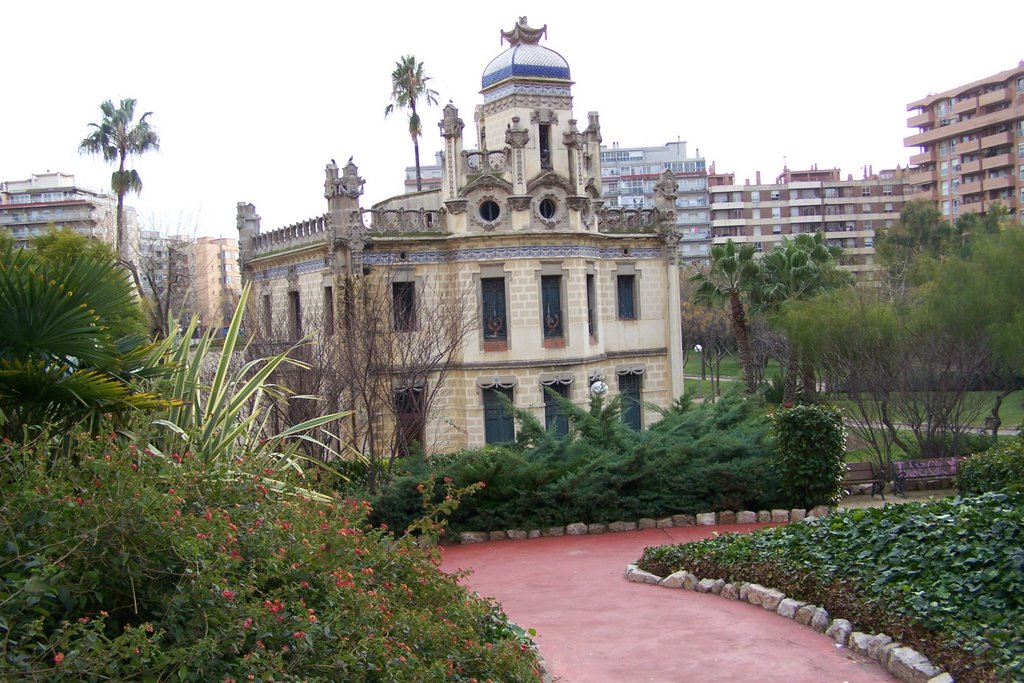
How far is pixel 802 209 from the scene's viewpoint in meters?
88.1

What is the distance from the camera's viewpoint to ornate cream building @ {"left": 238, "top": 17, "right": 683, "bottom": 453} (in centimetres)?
2436

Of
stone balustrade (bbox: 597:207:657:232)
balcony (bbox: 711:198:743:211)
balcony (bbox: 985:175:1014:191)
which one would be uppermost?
balcony (bbox: 711:198:743:211)

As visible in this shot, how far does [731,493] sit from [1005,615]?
22.9 ft

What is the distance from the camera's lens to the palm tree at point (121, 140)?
37062 mm

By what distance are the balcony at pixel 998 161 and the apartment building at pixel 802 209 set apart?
1838cm

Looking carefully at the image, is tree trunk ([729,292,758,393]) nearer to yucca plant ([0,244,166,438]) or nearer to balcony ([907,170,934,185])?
yucca plant ([0,244,166,438])

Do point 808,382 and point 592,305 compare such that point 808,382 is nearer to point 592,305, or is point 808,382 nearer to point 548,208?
point 592,305

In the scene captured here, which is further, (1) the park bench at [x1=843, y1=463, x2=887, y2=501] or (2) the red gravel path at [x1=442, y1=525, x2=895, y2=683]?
(1) the park bench at [x1=843, y1=463, x2=887, y2=501]

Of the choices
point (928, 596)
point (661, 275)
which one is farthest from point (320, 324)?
point (928, 596)

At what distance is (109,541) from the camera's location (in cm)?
570

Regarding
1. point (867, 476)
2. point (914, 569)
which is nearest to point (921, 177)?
point (867, 476)

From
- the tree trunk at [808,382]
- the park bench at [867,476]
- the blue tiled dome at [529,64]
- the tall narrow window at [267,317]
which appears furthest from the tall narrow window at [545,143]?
the tree trunk at [808,382]

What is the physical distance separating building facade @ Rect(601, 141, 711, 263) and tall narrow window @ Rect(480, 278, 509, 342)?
57.6 m

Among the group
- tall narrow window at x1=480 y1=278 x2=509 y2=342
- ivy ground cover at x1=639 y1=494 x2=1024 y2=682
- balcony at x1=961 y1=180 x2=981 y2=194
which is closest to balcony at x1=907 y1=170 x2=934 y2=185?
balcony at x1=961 y1=180 x2=981 y2=194
